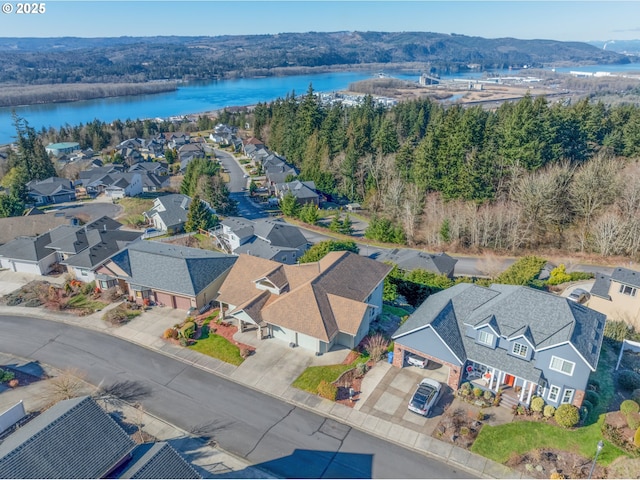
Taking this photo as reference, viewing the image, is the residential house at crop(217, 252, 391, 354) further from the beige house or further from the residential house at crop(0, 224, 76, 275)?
the residential house at crop(0, 224, 76, 275)

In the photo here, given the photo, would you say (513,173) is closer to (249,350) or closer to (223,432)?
(249,350)

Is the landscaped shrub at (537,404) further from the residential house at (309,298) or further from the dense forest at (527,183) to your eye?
the dense forest at (527,183)

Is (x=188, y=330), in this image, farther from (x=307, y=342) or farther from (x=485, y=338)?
(x=485, y=338)

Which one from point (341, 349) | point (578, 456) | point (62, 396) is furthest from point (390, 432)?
point (62, 396)

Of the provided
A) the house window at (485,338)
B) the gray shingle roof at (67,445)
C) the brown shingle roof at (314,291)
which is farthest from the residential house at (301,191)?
the gray shingle roof at (67,445)

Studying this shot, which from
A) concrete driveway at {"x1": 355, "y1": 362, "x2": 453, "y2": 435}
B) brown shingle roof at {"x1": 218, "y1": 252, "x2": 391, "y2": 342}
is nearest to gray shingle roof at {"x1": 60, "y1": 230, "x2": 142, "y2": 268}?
brown shingle roof at {"x1": 218, "y1": 252, "x2": 391, "y2": 342}

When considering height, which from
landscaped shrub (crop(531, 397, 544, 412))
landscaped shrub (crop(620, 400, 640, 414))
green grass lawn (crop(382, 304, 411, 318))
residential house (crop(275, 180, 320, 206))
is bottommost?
green grass lawn (crop(382, 304, 411, 318))

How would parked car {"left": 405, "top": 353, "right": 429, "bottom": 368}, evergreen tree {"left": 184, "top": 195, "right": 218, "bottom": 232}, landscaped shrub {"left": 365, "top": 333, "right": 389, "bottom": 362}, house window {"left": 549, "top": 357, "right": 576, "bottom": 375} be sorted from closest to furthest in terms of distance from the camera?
house window {"left": 549, "top": 357, "right": 576, "bottom": 375}, parked car {"left": 405, "top": 353, "right": 429, "bottom": 368}, landscaped shrub {"left": 365, "top": 333, "right": 389, "bottom": 362}, evergreen tree {"left": 184, "top": 195, "right": 218, "bottom": 232}

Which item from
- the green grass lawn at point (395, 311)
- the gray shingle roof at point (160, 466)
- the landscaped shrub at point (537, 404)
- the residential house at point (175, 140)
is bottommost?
the green grass lawn at point (395, 311)
